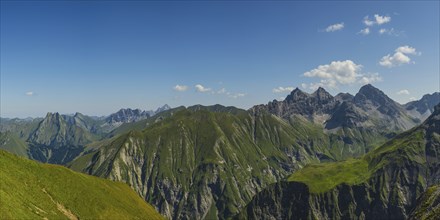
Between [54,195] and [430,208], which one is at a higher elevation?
[54,195]

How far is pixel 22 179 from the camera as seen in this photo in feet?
419

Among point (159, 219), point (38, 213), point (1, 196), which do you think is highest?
point (1, 196)

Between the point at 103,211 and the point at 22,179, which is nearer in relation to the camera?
the point at 22,179

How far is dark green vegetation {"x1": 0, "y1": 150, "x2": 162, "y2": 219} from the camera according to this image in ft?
349

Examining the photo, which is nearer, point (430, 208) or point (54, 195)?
point (430, 208)

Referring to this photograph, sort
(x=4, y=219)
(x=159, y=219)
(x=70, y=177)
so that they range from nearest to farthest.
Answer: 1. (x=4, y=219)
2. (x=70, y=177)
3. (x=159, y=219)

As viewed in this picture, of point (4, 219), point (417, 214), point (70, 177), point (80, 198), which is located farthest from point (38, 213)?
point (417, 214)

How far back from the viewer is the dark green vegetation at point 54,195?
349 feet

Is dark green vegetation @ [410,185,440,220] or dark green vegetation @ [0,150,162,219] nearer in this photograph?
dark green vegetation @ [0,150,162,219]

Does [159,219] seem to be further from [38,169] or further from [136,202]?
[38,169]

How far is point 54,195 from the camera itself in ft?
444

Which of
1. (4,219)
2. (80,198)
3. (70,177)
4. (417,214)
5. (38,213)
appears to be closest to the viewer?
(4,219)

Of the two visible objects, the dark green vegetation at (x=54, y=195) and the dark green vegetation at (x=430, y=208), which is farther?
the dark green vegetation at (x=430, y=208)

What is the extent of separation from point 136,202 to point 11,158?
72505 millimetres
